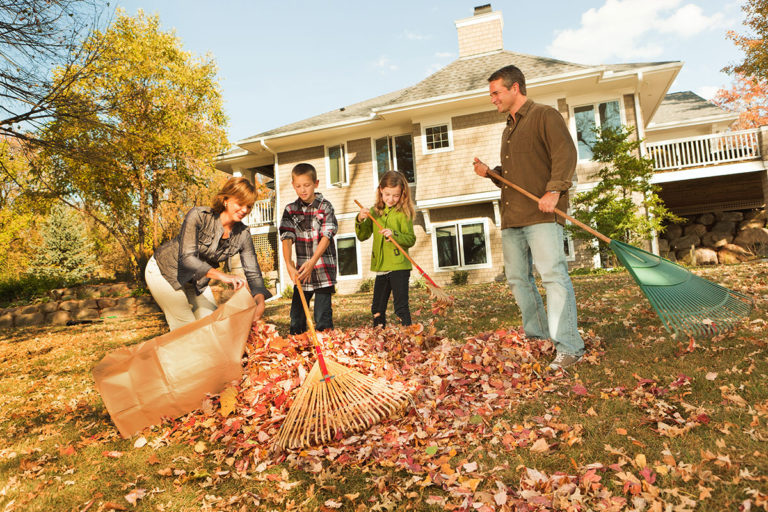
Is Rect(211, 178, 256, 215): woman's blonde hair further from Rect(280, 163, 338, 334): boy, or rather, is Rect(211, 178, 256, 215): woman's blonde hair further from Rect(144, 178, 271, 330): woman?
Rect(280, 163, 338, 334): boy

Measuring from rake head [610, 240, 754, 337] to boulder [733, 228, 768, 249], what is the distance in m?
13.7

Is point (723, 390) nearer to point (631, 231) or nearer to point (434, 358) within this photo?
point (434, 358)

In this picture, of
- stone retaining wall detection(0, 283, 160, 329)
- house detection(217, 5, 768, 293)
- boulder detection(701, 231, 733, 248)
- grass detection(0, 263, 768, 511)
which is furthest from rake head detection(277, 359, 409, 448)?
boulder detection(701, 231, 733, 248)

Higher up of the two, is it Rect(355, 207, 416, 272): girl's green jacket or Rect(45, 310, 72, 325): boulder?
Rect(355, 207, 416, 272): girl's green jacket

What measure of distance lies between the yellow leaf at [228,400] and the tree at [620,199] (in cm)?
1150

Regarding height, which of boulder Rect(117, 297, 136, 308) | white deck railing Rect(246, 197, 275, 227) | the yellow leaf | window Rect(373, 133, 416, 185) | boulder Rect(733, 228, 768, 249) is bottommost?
the yellow leaf

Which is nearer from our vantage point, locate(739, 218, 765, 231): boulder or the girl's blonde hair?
the girl's blonde hair

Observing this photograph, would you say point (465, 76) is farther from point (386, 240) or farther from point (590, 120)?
point (386, 240)

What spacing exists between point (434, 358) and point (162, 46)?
18.3 m

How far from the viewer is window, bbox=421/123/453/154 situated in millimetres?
15145

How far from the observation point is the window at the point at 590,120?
46.3 ft

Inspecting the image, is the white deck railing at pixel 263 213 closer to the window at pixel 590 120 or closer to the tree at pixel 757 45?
the window at pixel 590 120

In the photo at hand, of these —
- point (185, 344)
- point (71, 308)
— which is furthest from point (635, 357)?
point (71, 308)

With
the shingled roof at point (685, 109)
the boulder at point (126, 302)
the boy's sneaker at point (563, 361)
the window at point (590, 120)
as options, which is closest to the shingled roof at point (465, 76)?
the window at point (590, 120)
